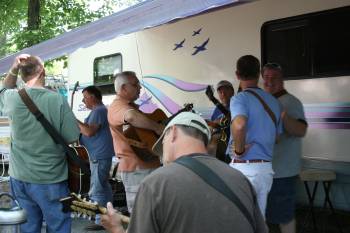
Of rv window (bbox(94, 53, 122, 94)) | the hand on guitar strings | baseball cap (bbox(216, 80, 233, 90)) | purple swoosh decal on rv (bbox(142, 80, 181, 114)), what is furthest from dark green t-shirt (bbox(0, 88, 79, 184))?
rv window (bbox(94, 53, 122, 94))

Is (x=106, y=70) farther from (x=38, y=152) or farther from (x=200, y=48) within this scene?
(x=38, y=152)

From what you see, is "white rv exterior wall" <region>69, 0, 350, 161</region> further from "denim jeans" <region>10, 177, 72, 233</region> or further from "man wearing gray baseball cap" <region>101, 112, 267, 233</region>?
"man wearing gray baseball cap" <region>101, 112, 267, 233</region>

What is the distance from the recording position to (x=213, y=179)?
1669 millimetres

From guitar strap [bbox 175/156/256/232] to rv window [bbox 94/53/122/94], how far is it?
6252 mm

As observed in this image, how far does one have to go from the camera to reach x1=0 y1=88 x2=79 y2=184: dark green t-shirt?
333 cm

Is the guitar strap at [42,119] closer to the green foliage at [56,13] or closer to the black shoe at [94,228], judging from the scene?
the black shoe at [94,228]

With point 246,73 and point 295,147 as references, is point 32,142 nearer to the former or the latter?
point 246,73

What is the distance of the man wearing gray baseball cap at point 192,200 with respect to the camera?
1.59 m

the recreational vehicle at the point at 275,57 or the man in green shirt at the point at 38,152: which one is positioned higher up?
the recreational vehicle at the point at 275,57

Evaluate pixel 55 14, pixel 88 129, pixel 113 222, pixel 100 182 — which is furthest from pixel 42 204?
pixel 55 14

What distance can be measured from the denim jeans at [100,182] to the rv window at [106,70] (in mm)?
2292

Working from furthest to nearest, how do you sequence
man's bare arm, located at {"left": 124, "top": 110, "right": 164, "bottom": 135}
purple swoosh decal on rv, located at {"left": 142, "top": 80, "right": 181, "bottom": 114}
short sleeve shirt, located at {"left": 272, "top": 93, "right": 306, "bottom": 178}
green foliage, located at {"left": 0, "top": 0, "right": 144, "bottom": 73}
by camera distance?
1. green foliage, located at {"left": 0, "top": 0, "right": 144, "bottom": 73}
2. purple swoosh decal on rv, located at {"left": 142, "top": 80, "right": 181, "bottom": 114}
3. man's bare arm, located at {"left": 124, "top": 110, "right": 164, "bottom": 135}
4. short sleeve shirt, located at {"left": 272, "top": 93, "right": 306, "bottom": 178}

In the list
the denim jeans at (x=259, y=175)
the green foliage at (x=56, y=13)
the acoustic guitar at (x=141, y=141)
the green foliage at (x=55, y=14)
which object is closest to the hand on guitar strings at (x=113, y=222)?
the denim jeans at (x=259, y=175)

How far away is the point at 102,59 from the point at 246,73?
5.04m
